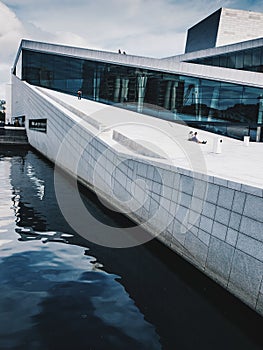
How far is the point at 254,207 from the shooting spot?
5918 millimetres

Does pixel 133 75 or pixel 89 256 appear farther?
pixel 133 75

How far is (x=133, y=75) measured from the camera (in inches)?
1200

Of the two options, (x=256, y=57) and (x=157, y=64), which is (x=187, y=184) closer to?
(x=157, y=64)

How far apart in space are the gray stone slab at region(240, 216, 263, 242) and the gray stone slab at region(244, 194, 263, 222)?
0.09 m

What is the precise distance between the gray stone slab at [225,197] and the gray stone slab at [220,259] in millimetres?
723

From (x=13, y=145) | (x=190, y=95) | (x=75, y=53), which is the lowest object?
(x=13, y=145)

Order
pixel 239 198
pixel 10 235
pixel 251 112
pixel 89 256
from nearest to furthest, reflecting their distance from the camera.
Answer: pixel 239 198
pixel 89 256
pixel 10 235
pixel 251 112

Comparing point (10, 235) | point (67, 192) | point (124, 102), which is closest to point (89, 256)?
point (10, 235)

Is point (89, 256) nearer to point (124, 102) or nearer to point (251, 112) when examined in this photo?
point (251, 112)

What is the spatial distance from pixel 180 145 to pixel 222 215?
978 centimetres

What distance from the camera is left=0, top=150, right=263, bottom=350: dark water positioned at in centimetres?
505

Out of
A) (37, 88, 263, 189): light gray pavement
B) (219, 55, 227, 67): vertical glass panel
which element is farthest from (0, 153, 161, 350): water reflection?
(219, 55, 227, 67): vertical glass panel

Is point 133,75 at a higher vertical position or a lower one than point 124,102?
higher

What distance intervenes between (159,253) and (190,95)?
65.8 ft
